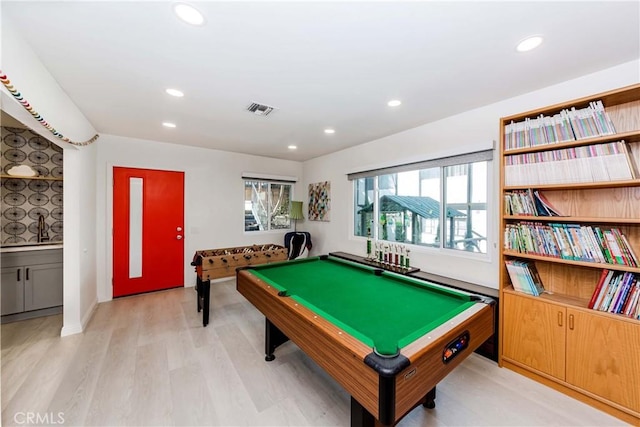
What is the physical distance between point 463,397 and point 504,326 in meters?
0.76

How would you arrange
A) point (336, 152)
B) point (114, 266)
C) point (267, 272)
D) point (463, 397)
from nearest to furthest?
point (463, 397)
point (267, 272)
point (114, 266)
point (336, 152)

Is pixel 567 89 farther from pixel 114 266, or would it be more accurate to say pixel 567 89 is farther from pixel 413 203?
pixel 114 266

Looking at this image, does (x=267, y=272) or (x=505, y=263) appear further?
(x=267, y=272)

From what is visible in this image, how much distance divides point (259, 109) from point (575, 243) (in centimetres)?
306

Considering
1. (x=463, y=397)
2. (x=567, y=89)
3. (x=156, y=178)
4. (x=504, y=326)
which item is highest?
(x=567, y=89)

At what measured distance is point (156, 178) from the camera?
4.15m

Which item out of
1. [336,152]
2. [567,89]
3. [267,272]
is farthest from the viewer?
[336,152]

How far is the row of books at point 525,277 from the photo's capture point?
2168 mm

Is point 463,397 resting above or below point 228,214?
below

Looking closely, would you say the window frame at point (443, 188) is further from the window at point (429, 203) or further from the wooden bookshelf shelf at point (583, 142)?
the wooden bookshelf shelf at point (583, 142)

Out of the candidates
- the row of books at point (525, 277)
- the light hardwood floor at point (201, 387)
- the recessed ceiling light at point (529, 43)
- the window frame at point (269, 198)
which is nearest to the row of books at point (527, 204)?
the row of books at point (525, 277)

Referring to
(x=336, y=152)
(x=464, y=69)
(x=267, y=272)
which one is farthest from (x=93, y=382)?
(x=336, y=152)

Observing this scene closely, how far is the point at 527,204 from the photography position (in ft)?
7.20

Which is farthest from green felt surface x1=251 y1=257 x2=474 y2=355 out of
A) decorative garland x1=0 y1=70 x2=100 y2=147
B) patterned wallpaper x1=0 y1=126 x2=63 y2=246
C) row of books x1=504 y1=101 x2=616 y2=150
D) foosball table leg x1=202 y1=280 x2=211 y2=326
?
patterned wallpaper x1=0 y1=126 x2=63 y2=246
